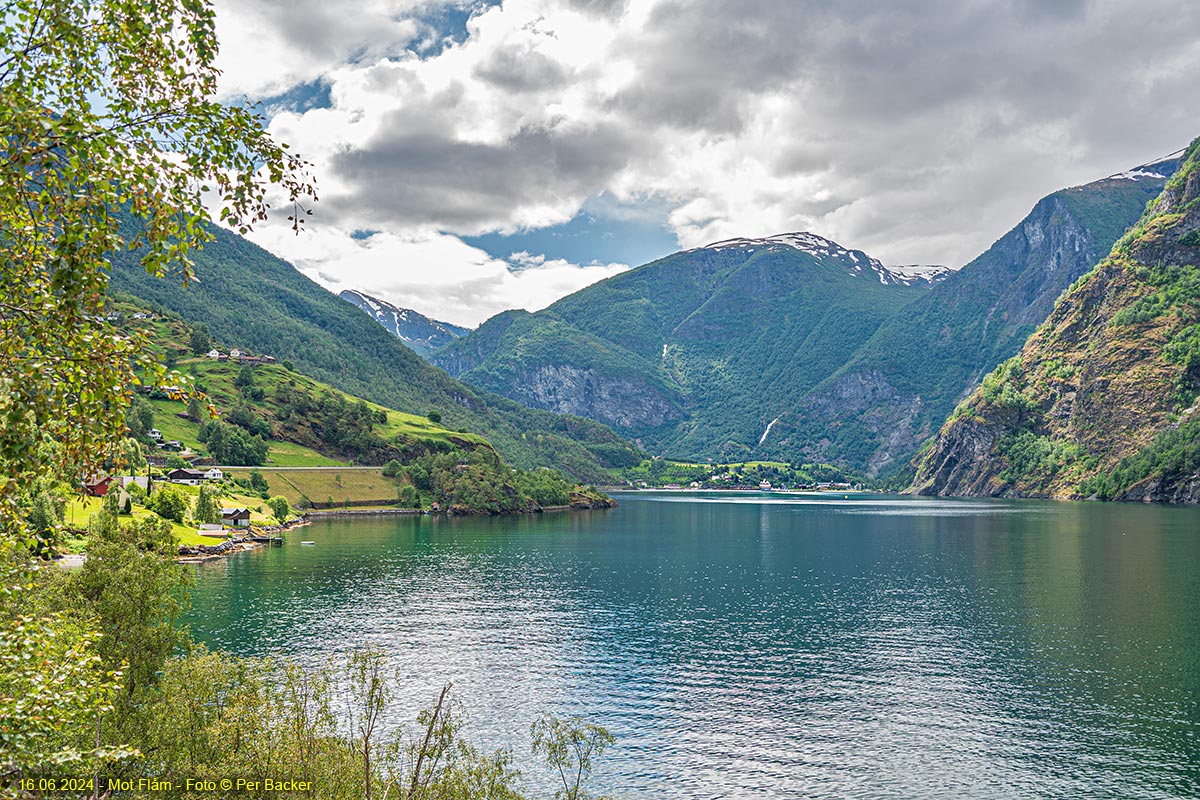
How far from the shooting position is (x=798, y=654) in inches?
3332

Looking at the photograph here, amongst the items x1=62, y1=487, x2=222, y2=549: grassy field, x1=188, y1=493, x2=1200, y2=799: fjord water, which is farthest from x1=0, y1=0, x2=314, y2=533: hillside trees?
x1=62, y1=487, x2=222, y2=549: grassy field

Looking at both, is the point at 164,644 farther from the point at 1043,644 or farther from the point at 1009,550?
the point at 1009,550

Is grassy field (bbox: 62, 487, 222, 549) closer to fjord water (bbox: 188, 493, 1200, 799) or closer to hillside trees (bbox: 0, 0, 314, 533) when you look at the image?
fjord water (bbox: 188, 493, 1200, 799)

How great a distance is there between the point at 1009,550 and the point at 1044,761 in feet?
398

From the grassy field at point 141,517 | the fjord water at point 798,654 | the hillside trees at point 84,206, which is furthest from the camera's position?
the grassy field at point 141,517

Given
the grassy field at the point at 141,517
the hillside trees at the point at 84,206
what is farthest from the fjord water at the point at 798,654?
the hillside trees at the point at 84,206

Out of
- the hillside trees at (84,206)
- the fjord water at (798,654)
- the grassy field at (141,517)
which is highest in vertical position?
the hillside trees at (84,206)

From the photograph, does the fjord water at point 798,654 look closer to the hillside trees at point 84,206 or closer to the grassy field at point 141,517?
the grassy field at point 141,517

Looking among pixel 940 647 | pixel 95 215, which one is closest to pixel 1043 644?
pixel 940 647

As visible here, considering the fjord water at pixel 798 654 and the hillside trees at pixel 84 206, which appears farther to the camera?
the fjord water at pixel 798 654

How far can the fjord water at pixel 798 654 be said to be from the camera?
53906 millimetres

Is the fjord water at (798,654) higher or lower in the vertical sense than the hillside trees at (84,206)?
lower

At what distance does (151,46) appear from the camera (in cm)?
1464

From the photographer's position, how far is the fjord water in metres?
53.9
